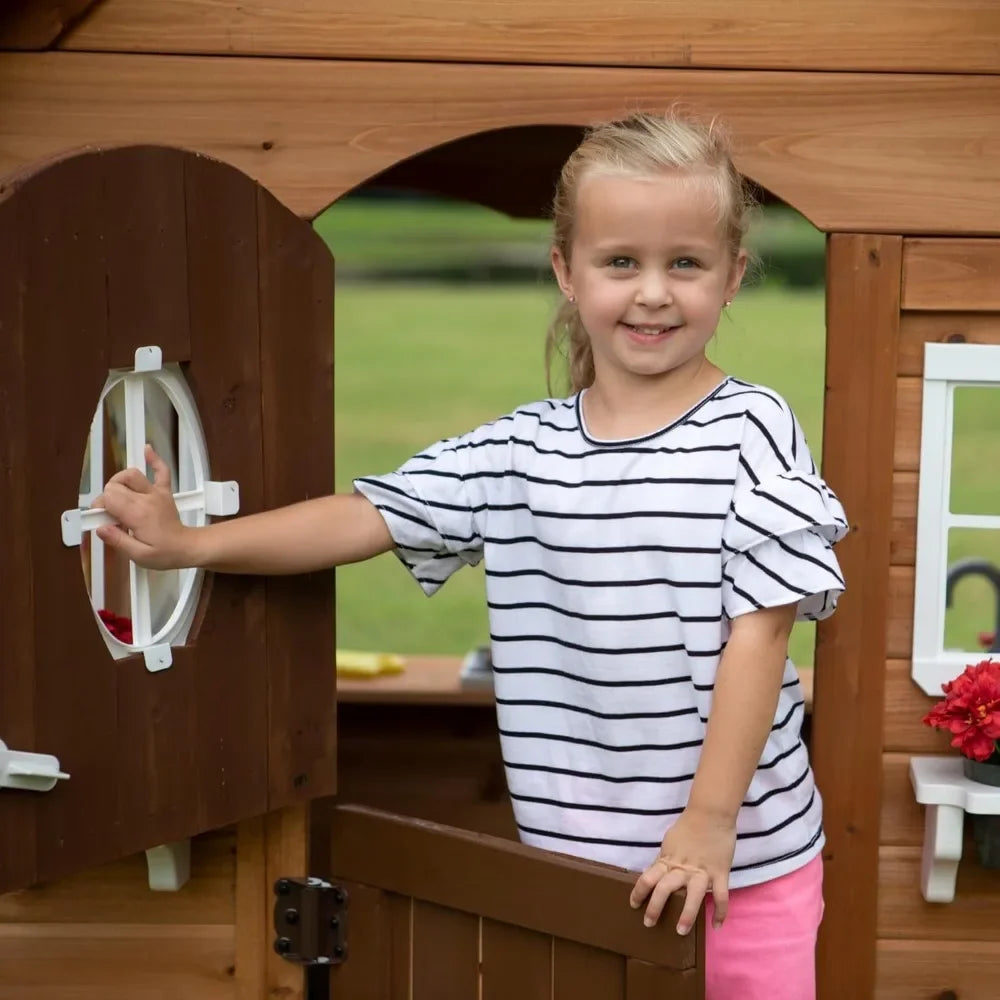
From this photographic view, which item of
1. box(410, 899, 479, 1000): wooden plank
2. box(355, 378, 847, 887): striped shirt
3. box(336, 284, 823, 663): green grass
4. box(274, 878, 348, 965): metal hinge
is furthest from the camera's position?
box(336, 284, 823, 663): green grass

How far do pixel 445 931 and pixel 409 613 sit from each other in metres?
7.33

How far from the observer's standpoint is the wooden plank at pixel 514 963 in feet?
6.04

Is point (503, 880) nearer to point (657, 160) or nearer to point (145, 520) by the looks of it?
point (145, 520)

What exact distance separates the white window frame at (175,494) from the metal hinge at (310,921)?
0.40 metres

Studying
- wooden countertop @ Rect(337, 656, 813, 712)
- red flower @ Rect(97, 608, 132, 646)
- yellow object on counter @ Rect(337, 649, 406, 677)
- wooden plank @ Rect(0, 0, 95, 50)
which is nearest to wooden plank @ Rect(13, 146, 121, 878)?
red flower @ Rect(97, 608, 132, 646)

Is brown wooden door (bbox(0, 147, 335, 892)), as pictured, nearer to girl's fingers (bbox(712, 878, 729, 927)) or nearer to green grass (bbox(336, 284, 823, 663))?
girl's fingers (bbox(712, 878, 729, 927))

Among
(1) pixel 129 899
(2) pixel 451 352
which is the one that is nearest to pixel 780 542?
(1) pixel 129 899

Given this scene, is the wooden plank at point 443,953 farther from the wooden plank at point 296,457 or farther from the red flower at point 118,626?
the red flower at point 118,626

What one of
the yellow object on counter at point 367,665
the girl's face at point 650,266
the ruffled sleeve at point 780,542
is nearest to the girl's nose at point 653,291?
the girl's face at point 650,266

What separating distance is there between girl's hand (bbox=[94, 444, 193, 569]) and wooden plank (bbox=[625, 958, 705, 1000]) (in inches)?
27.9

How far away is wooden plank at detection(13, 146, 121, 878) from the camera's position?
1.61m

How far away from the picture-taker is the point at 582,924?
5.80ft

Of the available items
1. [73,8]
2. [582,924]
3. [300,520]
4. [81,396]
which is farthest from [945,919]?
[73,8]

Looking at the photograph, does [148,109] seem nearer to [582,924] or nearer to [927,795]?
[582,924]
